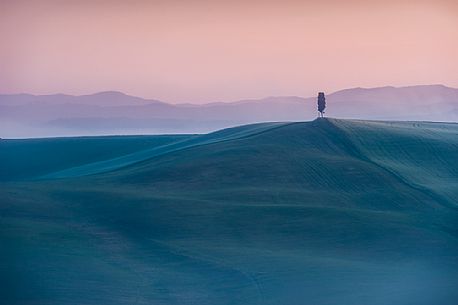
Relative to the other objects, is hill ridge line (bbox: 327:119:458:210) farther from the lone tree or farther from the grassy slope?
the lone tree

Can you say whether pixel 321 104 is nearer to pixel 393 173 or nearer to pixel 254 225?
pixel 393 173

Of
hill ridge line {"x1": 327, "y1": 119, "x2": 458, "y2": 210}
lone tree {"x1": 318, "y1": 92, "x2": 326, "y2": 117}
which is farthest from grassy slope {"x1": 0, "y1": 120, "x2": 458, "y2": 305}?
lone tree {"x1": 318, "y1": 92, "x2": 326, "y2": 117}

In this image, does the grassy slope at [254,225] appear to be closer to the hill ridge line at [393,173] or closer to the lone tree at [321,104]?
the hill ridge line at [393,173]

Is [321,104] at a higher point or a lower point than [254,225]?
higher

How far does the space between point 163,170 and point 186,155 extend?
597cm

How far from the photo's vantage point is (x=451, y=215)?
48.8 meters

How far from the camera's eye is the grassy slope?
113 ft

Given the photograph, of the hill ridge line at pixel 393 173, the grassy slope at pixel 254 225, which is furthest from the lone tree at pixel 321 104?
the grassy slope at pixel 254 225

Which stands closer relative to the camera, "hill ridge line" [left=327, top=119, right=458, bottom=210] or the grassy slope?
the grassy slope

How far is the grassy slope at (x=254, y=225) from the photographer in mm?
34500

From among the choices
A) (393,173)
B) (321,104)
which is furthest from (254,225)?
(321,104)

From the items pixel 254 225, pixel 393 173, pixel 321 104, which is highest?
pixel 321 104

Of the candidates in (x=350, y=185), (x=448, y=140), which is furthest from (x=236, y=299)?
(x=448, y=140)

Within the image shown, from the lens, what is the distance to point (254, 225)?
153 feet
